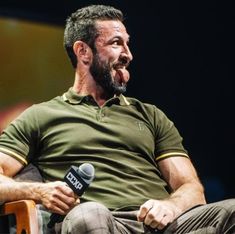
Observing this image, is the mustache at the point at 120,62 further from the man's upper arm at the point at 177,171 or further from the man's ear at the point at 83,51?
the man's upper arm at the point at 177,171

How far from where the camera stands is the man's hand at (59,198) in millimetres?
1738


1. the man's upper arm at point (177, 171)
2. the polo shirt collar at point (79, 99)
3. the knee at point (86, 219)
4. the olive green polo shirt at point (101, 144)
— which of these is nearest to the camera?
the knee at point (86, 219)

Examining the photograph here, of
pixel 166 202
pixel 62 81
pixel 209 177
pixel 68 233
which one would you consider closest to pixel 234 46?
pixel 209 177

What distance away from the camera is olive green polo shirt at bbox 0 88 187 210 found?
198 cm

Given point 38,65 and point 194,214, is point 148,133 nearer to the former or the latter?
point 194,214

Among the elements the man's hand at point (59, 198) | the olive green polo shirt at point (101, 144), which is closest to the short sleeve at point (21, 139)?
the olive green polo shirt at point (101, 144)

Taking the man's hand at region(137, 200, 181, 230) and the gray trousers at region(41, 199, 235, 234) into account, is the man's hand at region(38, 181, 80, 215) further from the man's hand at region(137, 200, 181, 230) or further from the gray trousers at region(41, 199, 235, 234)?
the man's hand at region(137, 200, 181, 230)

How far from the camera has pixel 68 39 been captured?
91.9 inches

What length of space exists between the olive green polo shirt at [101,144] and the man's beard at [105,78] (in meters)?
0.05

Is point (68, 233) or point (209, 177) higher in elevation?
point (68, 233)

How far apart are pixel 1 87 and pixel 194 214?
1416 millimetres

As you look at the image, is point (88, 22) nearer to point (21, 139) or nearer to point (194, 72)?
point (21, 139)

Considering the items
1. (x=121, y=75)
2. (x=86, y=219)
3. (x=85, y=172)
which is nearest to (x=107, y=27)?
(x=121, y=75)

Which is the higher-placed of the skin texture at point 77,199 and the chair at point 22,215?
the skin texture at point 77,199
